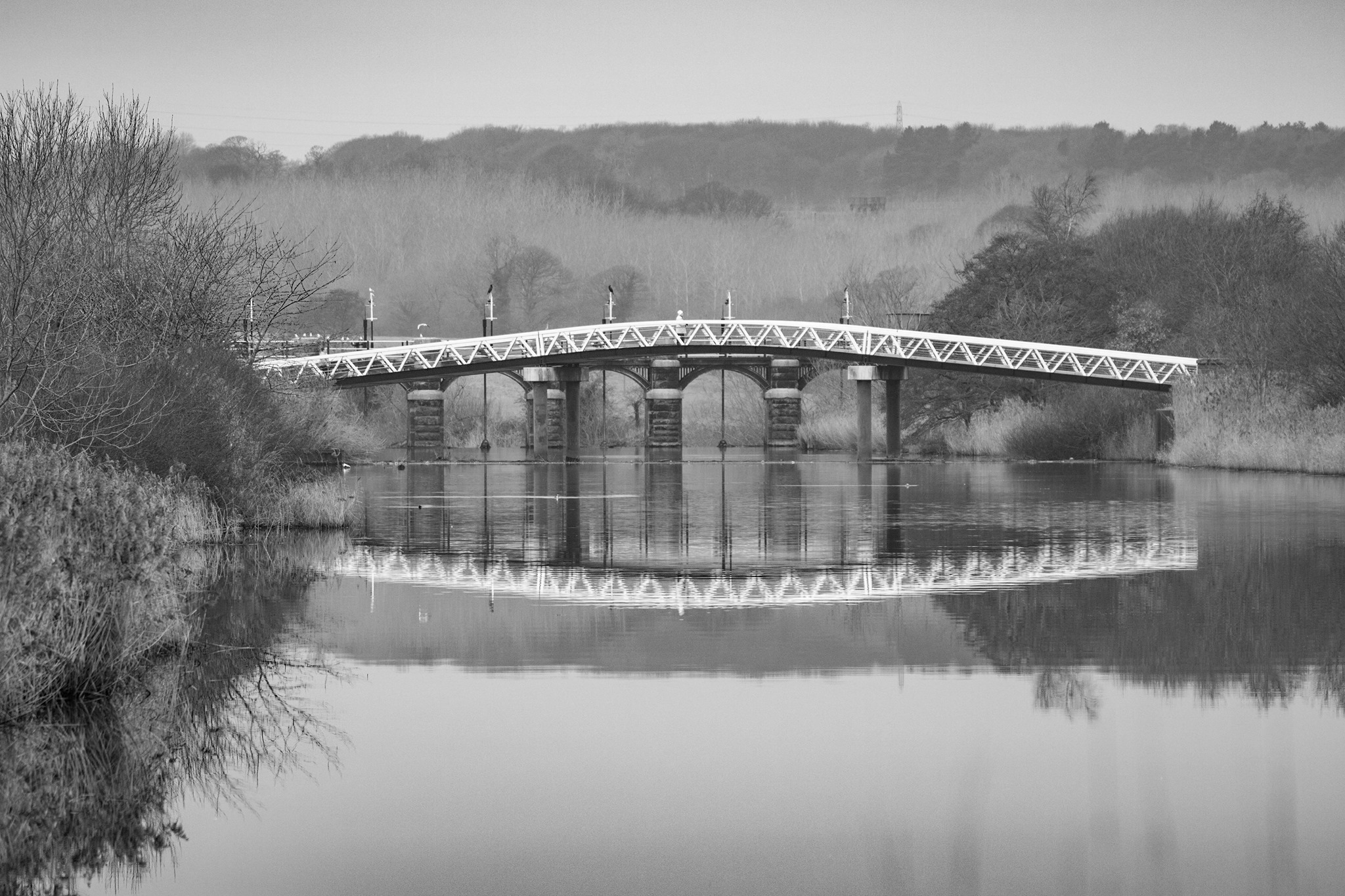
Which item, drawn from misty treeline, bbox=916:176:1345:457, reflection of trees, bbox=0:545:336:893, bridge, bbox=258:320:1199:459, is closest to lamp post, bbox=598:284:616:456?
bridge, bbox=258:320:1199:459

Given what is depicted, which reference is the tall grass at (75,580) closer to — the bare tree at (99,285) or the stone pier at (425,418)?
the bare tree at (99,285)

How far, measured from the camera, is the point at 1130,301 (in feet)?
266

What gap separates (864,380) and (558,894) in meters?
68.0

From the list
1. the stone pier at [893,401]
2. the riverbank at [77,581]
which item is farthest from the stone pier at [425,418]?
the riverbank at [77,581]

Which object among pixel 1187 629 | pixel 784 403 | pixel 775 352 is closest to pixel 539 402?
pixel 784 403

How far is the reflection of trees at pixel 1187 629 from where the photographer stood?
13117 mm

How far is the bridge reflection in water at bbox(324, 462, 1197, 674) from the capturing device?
1520 cm

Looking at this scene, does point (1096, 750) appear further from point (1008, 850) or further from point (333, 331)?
point (333, 331)

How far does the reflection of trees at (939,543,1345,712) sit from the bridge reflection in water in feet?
1.76

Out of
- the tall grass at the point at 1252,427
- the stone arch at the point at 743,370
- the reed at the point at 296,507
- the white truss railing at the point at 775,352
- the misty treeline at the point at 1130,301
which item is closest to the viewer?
the reed at the point at 296,507

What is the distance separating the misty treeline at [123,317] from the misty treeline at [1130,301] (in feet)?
113

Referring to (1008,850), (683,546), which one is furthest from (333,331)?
(1008,850)

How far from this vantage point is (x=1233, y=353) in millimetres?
59281

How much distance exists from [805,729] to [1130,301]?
239 ft
